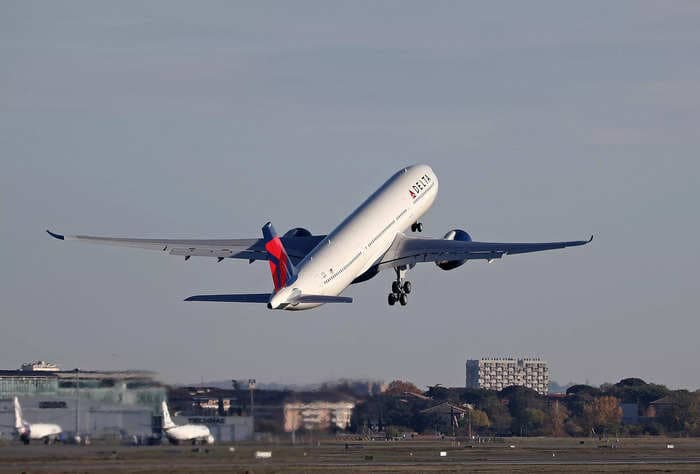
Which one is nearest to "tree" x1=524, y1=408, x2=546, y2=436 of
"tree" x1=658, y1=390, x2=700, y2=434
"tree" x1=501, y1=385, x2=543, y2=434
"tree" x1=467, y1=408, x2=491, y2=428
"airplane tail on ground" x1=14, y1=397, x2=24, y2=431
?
"tree" x1=501, y1=385, x2=543, y2=434

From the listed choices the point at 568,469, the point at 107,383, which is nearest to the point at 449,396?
the point at 568,469

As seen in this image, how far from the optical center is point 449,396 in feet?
295

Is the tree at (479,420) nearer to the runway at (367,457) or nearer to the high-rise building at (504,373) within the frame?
the runway at (367,457)

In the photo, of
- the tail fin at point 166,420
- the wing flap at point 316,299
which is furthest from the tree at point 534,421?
the tail fin at point 166,420

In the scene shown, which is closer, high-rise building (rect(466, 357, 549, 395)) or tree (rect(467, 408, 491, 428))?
tree (rect(467, 408, 491, 428))

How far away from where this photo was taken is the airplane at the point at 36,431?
50000 mm

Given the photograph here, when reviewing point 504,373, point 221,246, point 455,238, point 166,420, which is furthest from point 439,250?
point 504,373

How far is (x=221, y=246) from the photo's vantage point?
8025 cm

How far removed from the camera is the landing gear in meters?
82.7

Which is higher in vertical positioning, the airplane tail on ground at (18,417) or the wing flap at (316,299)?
the wing flap at (316,299)

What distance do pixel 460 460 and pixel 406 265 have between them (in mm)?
15952

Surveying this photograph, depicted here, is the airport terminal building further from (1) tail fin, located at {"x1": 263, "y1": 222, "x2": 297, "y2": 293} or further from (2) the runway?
(1) tail fin, located at {"x1": 263, "y1": 222, "x2": 297, "y2": 293}

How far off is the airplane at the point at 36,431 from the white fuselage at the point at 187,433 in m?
3.77

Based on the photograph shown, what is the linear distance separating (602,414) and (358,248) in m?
24.1
